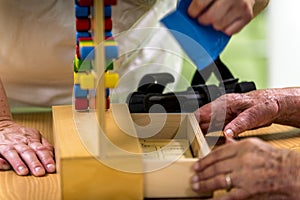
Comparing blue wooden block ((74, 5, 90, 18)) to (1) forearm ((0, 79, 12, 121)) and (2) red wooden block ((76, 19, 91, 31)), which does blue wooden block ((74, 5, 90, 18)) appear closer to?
(2) red wooden block ((76, 19, 91, 31))

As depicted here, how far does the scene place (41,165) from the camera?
1.29 metres

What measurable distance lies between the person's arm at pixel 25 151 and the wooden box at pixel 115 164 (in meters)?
0.09

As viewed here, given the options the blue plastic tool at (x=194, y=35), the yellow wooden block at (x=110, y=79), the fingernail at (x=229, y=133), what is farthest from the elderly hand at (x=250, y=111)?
the yellow wooden block at (x=110, y=79)

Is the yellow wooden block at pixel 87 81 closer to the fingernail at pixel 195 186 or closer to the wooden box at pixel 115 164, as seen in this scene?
the wooden box at pixel 115 164

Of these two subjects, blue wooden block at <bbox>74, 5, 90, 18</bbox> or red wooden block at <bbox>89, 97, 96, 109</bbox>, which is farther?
red wooden block at <bbox>89, 97, 96, 109</bbox>

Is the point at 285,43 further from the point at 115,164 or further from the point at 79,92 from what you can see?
the point at 115,164

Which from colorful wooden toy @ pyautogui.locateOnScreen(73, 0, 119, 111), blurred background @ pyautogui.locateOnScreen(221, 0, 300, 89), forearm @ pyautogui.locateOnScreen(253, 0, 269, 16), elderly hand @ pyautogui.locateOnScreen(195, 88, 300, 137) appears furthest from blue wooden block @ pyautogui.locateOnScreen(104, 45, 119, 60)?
blurred background @ pyautogui.locateOnScreen(221, 0, 300, 89)

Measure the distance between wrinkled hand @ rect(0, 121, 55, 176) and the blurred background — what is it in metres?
2.09

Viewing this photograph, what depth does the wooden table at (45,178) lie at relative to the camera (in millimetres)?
1190

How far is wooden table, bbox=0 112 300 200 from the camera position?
46.9 inches

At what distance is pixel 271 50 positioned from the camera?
3576 millimetres

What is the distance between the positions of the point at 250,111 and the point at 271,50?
7.15 ft

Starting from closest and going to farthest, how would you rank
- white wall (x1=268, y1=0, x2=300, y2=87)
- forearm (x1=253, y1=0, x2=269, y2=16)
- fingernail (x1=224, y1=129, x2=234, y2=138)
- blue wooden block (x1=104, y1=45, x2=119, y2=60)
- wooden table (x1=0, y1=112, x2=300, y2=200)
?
blue wooden block (x1=104, y1=45, x2=119, y2=60)
wooden table (x1=0, y1=112, x2=300, y2=200)
fingernail (x1=224, y1=129, x2=234, y2=138)
forearm (x1=253, y1=0, x2=269, y2=16)
white wall (x1=268, y1=0, x2=300, y2=87)

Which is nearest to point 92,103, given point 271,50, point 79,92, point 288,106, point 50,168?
point 79,92
